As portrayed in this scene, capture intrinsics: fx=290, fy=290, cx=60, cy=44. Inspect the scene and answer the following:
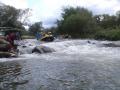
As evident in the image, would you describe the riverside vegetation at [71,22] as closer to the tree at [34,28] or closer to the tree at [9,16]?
the tree at [9,16]

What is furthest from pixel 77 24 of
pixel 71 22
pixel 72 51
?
pixel 72 51

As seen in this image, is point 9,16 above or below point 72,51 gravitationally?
above

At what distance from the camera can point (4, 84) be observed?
12.5 m

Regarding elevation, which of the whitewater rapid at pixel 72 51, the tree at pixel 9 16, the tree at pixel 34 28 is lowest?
the whitewater rapid at pixel 72 51

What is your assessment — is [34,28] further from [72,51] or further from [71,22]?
[72,51]

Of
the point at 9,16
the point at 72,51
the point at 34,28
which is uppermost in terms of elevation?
the point at 9,16

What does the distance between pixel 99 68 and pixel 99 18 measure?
88.0 metres

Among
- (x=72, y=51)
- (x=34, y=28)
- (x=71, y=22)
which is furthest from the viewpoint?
(x=34, y=28)

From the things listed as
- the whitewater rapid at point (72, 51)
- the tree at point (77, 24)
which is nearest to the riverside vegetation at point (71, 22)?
the tree at point (77, 24)

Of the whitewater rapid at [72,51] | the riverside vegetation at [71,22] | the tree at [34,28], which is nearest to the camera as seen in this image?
the whitewater rapid at [72,51]

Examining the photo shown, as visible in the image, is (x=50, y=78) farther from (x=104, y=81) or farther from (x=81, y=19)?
(x=81, y=19)

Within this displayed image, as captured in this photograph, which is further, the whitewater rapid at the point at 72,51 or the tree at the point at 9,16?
the tree at the point at 9,16

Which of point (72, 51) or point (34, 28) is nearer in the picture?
point (72, 51)

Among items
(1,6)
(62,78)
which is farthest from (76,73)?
(1,6)
